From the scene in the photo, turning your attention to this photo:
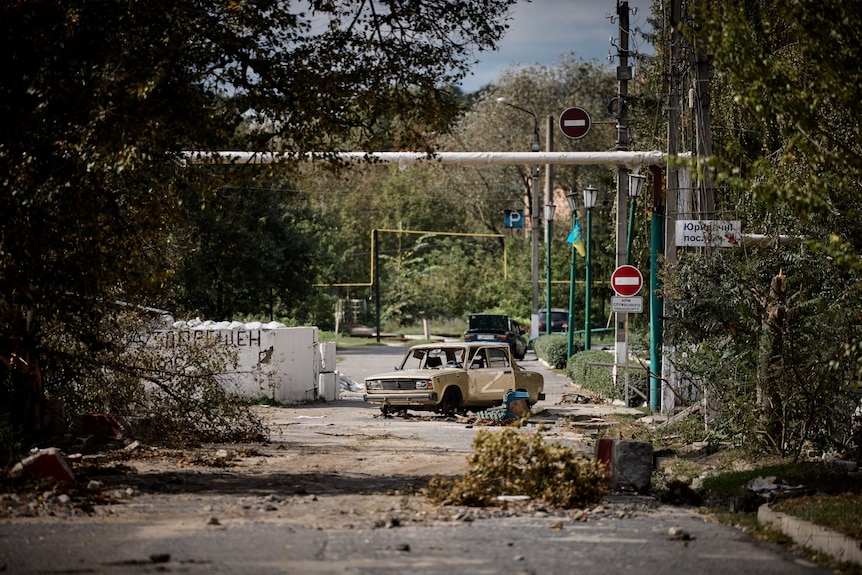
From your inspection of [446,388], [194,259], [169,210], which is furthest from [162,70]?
[194,259]

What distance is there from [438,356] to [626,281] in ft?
13.4

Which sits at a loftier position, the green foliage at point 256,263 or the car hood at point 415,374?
the green foliage at point 256,263

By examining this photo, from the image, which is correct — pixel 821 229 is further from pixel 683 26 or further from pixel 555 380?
pixel 555 380

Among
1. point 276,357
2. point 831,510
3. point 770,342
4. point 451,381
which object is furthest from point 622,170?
point 831,510

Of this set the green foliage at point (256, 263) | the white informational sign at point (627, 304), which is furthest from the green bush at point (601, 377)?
the green foliage at point (256, 263)

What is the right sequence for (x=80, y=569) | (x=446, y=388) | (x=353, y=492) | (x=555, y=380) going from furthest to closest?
1. (x=555, y=380)
2. (x=446, y=388)
3. (x=353, y=492)
4. (x=80, y=569)

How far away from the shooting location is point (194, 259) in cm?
4528

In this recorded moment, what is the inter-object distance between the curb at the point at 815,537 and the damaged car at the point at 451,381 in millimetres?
12668

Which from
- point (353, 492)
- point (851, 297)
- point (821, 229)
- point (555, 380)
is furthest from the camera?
point (555, 380)

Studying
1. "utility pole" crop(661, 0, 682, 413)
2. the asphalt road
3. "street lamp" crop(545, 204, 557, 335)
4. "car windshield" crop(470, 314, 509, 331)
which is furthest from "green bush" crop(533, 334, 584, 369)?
the asphalt road

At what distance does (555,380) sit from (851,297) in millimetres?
22355

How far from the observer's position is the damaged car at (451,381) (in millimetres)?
23219

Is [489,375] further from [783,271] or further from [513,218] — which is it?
[513,218]

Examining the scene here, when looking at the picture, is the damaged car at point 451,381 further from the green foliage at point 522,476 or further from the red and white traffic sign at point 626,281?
the green foliage at point 522,476
